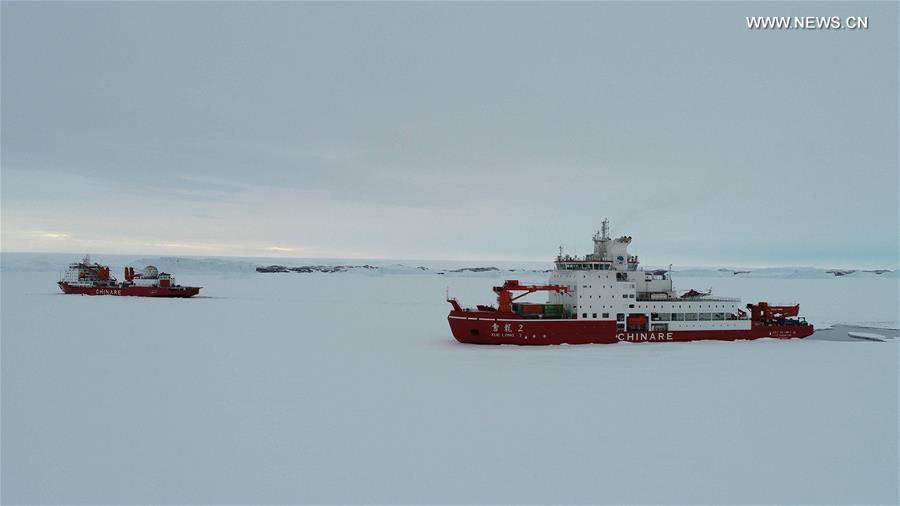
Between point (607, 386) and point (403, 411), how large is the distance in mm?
6637

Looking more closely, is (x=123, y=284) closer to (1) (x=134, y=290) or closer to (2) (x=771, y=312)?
(1) (x=134, y=290)

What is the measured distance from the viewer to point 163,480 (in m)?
9.84

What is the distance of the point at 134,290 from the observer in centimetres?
5994

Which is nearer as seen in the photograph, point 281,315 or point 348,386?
point 348,386

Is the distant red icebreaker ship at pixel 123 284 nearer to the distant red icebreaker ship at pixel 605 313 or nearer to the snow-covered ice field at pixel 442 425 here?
the snow-covered ice field at pixel 442 425

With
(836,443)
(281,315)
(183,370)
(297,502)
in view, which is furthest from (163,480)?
(281,315)

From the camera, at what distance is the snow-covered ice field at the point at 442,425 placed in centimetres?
966

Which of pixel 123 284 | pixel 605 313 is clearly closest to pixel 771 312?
pixel 605 313

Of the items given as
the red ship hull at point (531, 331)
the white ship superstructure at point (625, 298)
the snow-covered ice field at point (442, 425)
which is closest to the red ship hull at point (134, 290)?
the snow-covered ice field at point (442, 425)

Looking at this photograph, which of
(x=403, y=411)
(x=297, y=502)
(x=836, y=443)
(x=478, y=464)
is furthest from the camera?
(x=403, y=411)

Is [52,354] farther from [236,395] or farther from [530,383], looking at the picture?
[530,383]

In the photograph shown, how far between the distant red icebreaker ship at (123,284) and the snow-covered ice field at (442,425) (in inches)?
1391

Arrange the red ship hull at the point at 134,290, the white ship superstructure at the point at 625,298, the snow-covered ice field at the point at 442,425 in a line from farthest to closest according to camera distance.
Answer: the red ship hull at the point at 134,290
the white ship superstructure at the point at 625,298
the snow-covered ice field at the point at 442,425

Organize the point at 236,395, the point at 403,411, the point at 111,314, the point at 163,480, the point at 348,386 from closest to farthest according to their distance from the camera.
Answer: the point at 163,480 → the point at 403,411 → the point at 236,395 → the point at 348,386 → the point at 111,314
